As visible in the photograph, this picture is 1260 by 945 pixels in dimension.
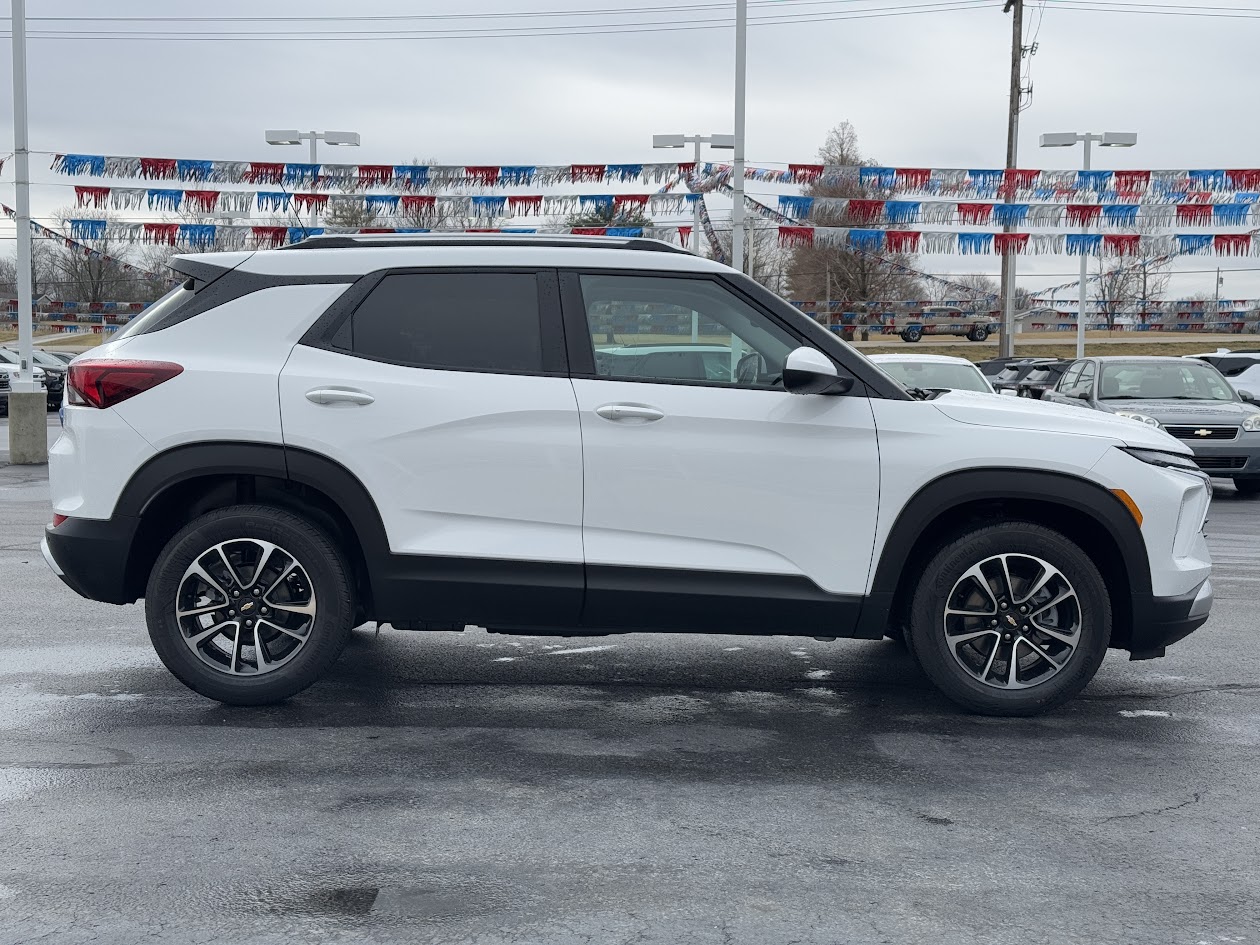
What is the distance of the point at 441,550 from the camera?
5.39 meters

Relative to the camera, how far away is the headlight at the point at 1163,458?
17.9 feet

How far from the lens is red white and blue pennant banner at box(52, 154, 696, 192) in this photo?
2112 centimetres

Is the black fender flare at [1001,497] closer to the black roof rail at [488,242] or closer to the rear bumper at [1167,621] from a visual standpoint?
the rear bumper at [1167,621]

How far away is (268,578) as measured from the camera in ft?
18.1

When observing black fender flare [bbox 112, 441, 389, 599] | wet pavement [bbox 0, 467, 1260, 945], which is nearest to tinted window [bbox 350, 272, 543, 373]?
black fender flare [bbox 112, 441, 389, 599]

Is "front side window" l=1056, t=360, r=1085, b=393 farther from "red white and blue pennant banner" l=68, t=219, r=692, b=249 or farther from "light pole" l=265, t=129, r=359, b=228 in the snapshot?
"light pole" l=265, t=129, r=359, b=228

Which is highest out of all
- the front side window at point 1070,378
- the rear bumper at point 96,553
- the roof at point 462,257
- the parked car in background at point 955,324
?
the parked car in background at point 955,324

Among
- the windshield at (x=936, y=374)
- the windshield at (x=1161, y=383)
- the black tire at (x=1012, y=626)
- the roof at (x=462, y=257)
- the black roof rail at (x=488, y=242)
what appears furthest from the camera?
the windshield at (x=1161, y=383)

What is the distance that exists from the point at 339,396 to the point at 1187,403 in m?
12.9

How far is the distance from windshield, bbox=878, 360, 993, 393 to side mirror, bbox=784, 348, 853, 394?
9.02 meters

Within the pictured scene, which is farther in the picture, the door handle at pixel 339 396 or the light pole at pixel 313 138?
the light pole at pixel 313 138

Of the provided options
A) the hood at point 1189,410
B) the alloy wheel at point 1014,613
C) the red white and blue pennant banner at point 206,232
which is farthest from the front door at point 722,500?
the red white and blue pennant banner at point 206,232

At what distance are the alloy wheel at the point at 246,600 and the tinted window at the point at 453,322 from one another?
0.92 metres

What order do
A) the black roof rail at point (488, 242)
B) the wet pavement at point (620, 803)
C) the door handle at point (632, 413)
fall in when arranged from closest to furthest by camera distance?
1. the wet pavement at point (620, 803)
2. the door handle at point (632, 413)
3. the black roof rail at point (488, 242)
